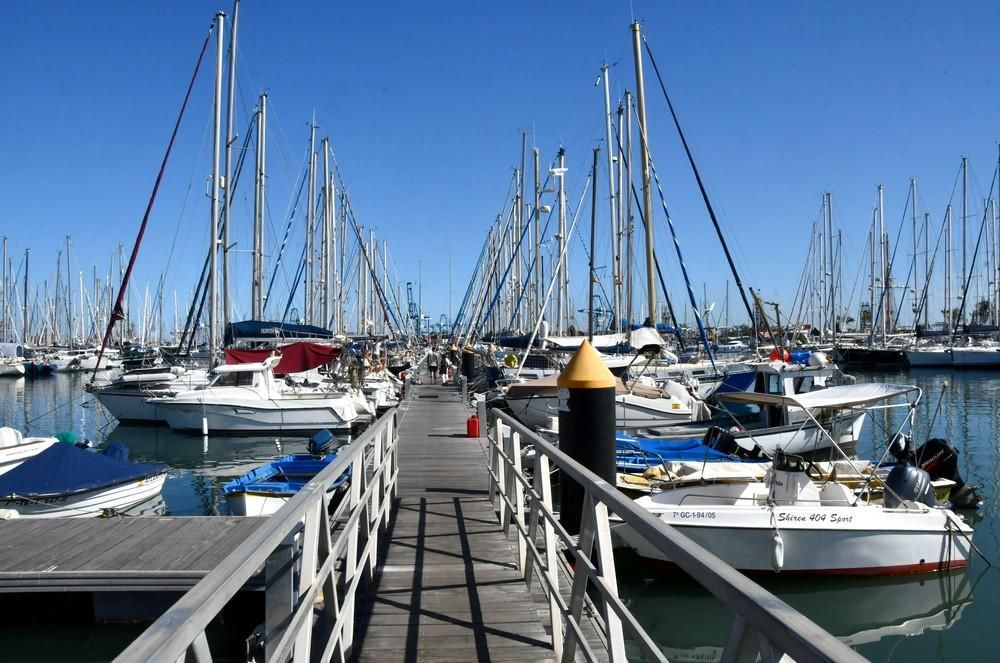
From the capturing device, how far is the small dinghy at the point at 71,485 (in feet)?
43.9

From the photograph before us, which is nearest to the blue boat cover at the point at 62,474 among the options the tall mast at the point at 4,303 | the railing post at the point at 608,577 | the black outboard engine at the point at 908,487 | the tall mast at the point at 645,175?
the railing post at the point at 608,577

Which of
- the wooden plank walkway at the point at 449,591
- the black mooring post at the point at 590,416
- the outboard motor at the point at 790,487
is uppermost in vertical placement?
the black mooring post at the point at 590,416

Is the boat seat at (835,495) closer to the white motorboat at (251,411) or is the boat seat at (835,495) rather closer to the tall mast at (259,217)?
the white motorboat at (251,411)

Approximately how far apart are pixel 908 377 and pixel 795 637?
59839mm

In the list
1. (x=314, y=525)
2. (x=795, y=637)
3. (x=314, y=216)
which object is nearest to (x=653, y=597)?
(x=314, y=525)

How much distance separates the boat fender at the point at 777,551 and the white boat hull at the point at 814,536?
0.6 inches

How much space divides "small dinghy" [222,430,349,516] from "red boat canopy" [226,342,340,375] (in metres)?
12.3

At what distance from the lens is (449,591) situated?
6242 millimetres

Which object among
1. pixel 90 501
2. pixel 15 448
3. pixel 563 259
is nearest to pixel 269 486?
pixel 90 501

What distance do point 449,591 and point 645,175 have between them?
20721 mm

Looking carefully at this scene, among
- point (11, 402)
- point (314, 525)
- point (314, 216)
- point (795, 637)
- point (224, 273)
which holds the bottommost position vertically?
point (11, 402)

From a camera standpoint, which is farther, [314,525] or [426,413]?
[426,413]

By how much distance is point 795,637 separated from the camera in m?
1.81

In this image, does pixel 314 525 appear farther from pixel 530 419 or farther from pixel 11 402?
pixel 11 402
